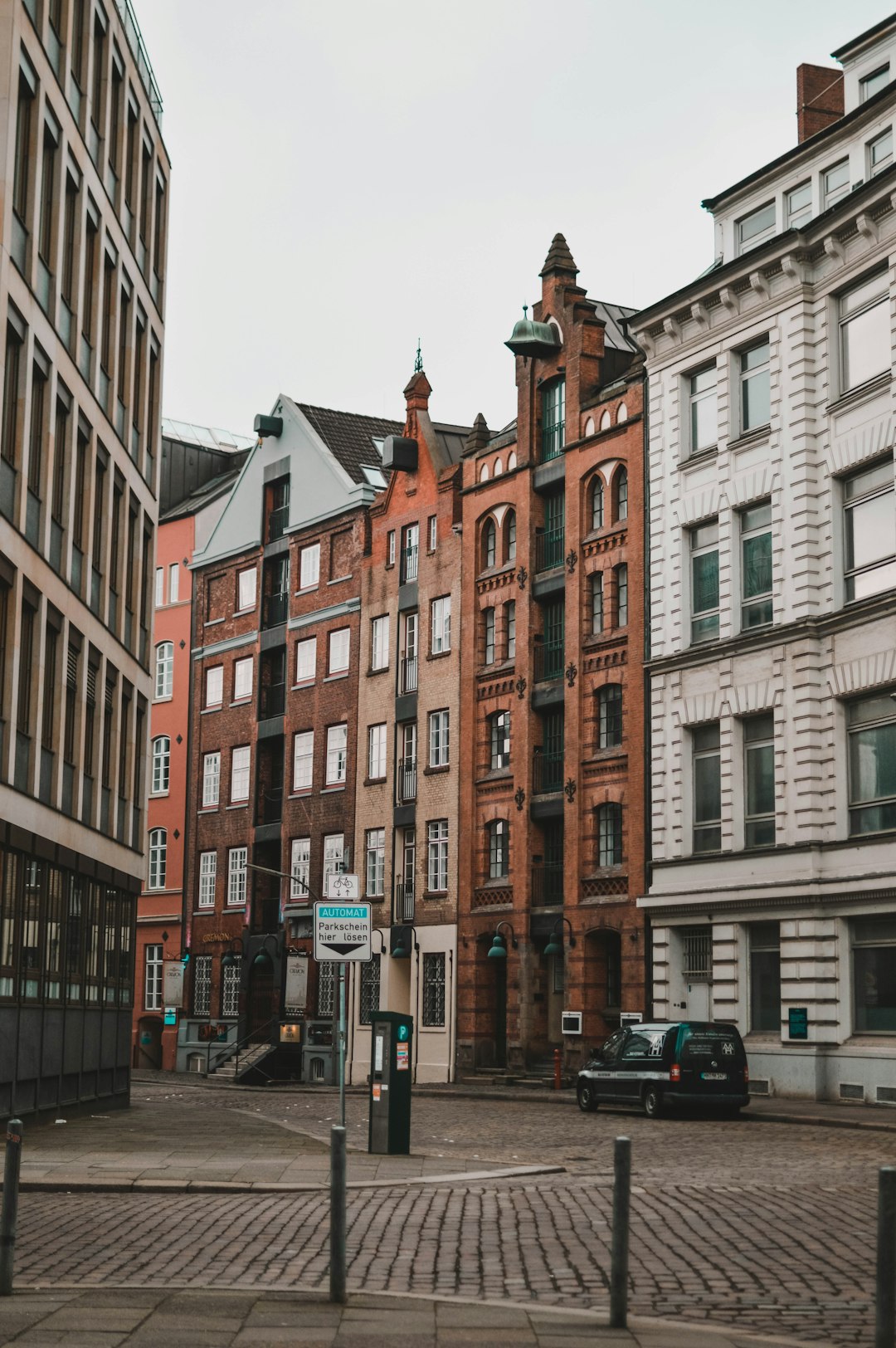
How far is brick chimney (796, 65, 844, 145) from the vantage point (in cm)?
4084

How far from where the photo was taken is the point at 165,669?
2648 inches

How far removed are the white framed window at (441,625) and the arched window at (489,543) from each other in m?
1.96

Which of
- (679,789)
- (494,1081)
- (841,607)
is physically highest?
(841,607)

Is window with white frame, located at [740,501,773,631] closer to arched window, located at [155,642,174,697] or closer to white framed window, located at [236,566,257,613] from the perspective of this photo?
white framed window, located at [236,566,257,613]

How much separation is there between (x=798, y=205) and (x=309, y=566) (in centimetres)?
2541

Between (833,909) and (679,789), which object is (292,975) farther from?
(833,909)

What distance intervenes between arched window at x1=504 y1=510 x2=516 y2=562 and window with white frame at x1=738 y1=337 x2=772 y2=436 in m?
11.3

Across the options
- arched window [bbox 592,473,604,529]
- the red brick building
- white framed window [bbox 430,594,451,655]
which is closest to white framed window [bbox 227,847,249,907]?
white framed window [bbox 430,594,451,655]

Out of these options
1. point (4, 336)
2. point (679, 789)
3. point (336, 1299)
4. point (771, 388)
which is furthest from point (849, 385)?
point (336, 1299)

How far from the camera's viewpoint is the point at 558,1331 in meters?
9.57

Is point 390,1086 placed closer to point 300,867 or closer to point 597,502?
point 597,502

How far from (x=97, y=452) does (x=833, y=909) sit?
A: 1602cm

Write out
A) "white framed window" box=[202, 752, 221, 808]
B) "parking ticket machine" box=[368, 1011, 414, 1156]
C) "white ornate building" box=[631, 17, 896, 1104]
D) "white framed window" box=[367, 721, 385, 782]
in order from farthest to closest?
"white framed window" box=[202, 752, 221, 808] < "white framed window" box=[367, 721, 385, 782] < "white ornate building" box=[631, 17, 896, 1104] < "parking ticket machine" box=[368, 1011, 414, 1156]

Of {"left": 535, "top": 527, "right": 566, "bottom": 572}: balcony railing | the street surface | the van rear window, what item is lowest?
the street surface
